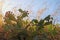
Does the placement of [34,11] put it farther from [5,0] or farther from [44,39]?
[44,39]

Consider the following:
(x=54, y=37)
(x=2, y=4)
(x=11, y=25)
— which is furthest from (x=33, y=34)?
(x=2, y=4)

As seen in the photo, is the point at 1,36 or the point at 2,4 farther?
the point at 2,4

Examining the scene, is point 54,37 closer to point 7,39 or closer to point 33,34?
point 33,34

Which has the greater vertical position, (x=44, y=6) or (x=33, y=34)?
(x=44, y=6)

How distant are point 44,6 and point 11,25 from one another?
0.72m

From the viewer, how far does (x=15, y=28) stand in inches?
61.9

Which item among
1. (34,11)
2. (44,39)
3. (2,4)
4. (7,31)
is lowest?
(44,39)

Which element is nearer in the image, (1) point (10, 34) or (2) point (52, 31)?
(1) point (10, 34)

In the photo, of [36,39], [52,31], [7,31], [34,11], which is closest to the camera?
[36,39]

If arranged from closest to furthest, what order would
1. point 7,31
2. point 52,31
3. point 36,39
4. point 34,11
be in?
point 36,39, point 7,31, point 52,31, point 34,11

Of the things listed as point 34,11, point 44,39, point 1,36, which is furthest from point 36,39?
point 34,11

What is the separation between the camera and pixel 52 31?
5.94 feet

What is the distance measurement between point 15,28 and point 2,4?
707mm

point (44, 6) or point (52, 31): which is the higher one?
point (44, 6)
